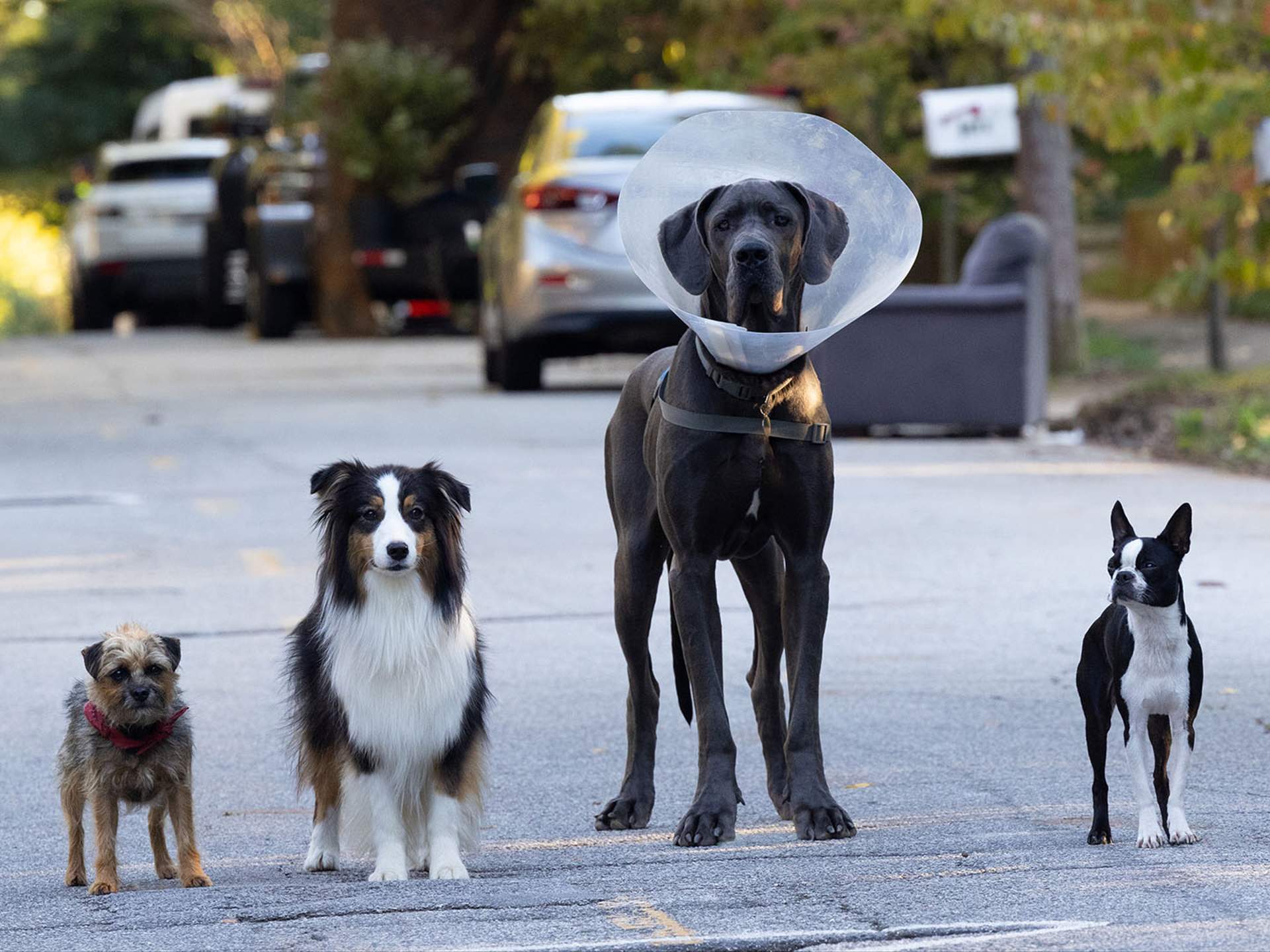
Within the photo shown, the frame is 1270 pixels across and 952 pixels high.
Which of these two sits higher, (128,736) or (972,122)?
(972,122)

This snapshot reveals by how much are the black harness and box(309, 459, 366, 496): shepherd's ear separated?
32.0 inches

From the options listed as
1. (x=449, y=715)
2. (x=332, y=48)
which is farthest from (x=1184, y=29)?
(x=332, y=48)

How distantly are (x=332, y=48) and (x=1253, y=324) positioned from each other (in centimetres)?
1110

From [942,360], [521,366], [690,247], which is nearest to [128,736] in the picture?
[690,247]

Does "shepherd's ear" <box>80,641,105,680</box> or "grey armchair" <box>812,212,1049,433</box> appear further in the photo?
"grey armchair" <box>812,212,1049,433</box>

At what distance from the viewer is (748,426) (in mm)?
5527

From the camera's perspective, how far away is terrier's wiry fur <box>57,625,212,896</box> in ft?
17.8

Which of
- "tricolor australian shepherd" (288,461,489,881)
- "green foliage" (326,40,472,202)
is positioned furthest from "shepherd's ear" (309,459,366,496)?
"green foliage" (326,40,472,202)

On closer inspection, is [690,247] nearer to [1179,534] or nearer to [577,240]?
[1179,534]

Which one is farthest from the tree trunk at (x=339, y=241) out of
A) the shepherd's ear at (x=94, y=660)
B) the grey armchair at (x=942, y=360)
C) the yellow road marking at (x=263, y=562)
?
the shepherd's ear at (x=94, y=660)

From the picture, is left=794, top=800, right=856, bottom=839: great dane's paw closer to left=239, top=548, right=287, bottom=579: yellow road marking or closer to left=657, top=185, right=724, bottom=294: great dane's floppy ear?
left=657, top=185, right=724, bottom=294: great dane's floppy ear

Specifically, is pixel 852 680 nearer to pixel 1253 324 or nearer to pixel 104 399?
pixel 104 399

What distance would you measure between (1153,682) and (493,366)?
47.9 feet

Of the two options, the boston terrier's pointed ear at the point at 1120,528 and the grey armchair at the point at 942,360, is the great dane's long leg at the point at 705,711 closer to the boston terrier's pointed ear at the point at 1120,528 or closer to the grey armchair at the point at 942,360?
the boston terrier's pointed ear at the point at 1120,528
